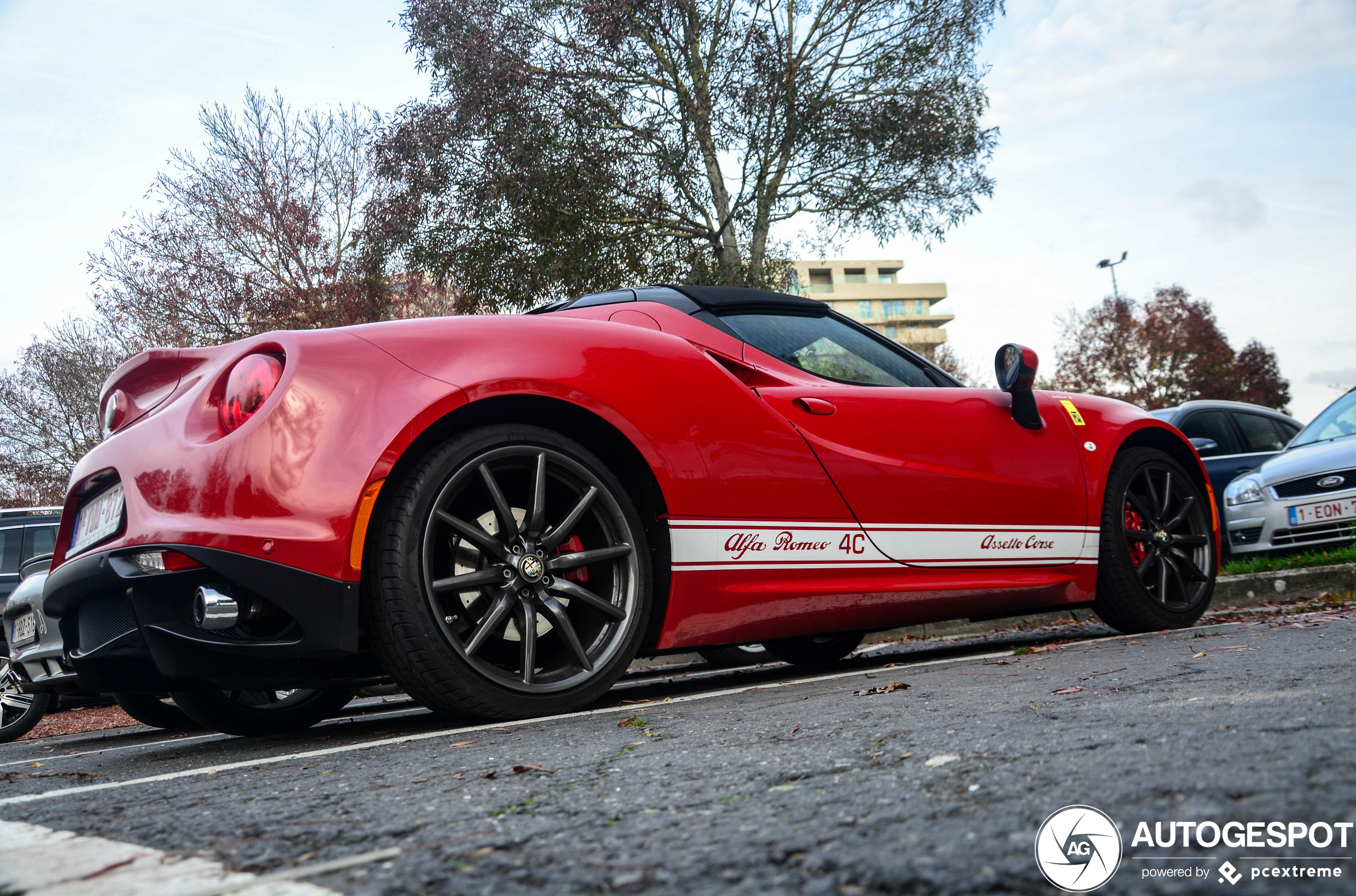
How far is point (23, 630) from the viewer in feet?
16.7

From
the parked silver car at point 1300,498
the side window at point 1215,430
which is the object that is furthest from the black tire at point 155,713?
the side window at point 1215,430

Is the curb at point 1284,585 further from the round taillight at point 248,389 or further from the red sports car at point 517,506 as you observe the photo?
the round taillight at point 248,389

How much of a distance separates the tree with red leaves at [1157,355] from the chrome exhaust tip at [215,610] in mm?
36135

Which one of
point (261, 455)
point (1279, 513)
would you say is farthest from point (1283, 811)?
point (1279, 513)

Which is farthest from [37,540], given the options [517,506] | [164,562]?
[517,506]

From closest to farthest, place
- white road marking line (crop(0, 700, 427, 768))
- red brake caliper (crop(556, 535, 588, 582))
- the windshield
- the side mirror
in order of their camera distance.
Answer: red brake caliper (crop(556, 535, 588, 582)), white road marking line (crop(0, 700, 427, 768)), the side mirror, the windshield

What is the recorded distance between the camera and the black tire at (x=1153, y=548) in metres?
4.87

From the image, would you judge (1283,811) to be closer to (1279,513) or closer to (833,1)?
(1279,513)

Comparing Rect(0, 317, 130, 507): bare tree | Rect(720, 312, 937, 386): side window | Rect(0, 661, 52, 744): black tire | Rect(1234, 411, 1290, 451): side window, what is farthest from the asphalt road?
Rect(0, 317, 130, 507): bare tree

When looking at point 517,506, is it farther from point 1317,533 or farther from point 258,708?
point 1317,533

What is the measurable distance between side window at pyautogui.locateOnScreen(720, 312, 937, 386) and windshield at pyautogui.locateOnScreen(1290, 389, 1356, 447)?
5.61m

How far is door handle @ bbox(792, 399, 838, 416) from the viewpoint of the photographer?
379 centimetres

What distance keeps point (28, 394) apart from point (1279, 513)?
28783 mm

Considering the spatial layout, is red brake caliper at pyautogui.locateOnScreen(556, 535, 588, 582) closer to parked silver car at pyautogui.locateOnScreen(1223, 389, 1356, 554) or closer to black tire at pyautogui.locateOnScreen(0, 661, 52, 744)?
black tire at pyautogui.locateOnScreen(0, 661, 52, 744)
